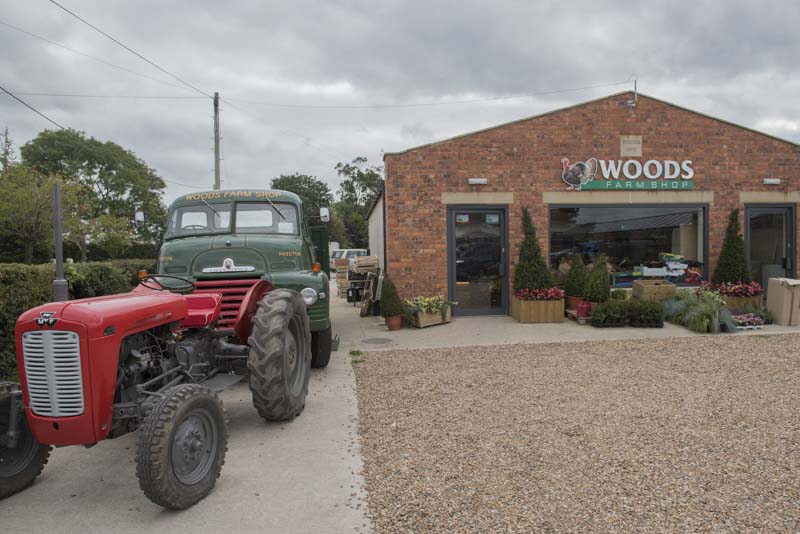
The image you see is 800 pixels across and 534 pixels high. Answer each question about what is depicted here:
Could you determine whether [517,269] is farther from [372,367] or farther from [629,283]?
[372,367]

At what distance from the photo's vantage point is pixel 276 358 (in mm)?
4293

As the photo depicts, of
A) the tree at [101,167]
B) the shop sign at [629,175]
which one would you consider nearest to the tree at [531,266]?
the shop sign at [629,175]

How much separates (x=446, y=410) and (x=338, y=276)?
46.2 ft

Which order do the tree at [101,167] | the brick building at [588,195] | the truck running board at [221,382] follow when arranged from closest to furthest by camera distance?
the truck running board at [221,382] < the brick building at [588,195] < the tree at [101,167]

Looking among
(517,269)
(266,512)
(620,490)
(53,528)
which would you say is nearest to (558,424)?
(620,490)

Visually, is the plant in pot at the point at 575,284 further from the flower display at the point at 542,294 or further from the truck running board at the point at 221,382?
the truck running board at the point at 221,382

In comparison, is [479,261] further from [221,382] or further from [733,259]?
[221,382]

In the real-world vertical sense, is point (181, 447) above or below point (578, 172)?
below

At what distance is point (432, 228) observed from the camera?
10.9 m

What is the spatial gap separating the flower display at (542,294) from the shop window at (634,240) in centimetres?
98

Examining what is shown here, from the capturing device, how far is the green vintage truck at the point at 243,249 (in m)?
5.75

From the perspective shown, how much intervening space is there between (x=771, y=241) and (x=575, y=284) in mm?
4979

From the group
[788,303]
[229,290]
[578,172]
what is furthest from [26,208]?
[788,303]

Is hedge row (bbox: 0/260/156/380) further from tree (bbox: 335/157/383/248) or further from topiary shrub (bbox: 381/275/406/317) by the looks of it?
tree (bbox: 335/157/383/248)
